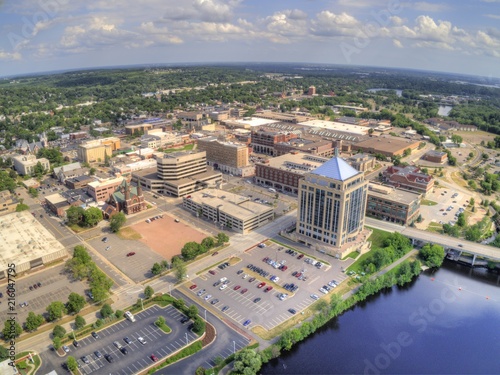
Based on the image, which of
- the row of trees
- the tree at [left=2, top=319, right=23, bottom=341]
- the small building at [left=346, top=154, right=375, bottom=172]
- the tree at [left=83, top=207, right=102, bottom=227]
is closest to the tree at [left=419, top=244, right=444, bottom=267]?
the small building at [left=346, top=154, right=375, bottom=172]

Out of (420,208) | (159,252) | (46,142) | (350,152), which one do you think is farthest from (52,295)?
(350,152)

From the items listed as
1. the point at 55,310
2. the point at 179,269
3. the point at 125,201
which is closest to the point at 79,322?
the point at 55,310

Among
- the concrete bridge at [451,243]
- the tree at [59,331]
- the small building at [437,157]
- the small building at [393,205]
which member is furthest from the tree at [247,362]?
the small building at [437,157]

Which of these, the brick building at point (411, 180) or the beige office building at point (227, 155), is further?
the beige office building at point (227, 155)

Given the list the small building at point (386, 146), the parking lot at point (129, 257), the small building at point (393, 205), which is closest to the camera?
the parking lot at point (129, 257)

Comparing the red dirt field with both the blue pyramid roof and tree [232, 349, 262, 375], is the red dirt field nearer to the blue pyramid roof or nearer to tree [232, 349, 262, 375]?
the blue pyramid roof

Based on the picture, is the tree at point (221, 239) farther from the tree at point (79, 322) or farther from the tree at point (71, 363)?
the tree at point (71, 363)

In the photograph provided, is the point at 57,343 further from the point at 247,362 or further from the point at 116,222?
the point at 116,222
